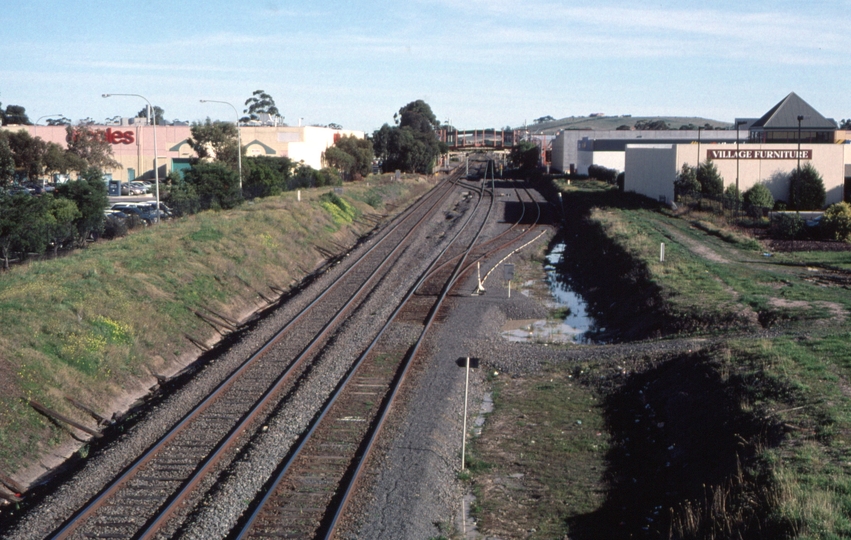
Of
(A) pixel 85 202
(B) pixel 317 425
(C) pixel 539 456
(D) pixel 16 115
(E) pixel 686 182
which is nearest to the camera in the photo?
(C) pixel 539 456

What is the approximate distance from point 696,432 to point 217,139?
181 ft

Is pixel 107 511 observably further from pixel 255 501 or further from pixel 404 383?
pixel 404 383

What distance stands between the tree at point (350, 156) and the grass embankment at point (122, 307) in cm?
4591

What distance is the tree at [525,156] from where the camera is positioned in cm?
11869

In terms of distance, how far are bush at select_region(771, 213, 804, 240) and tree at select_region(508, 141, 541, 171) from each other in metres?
80.9

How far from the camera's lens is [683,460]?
12375 mm

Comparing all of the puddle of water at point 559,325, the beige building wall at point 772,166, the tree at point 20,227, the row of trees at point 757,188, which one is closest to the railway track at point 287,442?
the puddle of water at point 559,325

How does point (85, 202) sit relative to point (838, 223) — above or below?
above

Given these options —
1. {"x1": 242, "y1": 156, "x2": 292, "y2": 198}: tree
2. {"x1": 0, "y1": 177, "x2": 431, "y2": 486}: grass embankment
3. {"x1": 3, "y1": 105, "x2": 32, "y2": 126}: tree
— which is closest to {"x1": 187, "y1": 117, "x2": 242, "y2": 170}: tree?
{"x1": 242, "y1": 156, "x2": 292, "y2": 198}: tree

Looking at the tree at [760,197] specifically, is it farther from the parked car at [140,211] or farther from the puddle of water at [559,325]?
the parked car at [140,211]

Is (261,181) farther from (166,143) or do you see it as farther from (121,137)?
(121,137)

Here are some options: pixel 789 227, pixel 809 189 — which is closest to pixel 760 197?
pixel 809 189

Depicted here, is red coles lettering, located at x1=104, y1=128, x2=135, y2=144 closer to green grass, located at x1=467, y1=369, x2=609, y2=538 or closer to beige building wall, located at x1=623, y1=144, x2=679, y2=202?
beige building wall, located at x1=623, y1=144, x2=679, y2=202

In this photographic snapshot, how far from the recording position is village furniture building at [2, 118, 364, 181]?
75812mm
